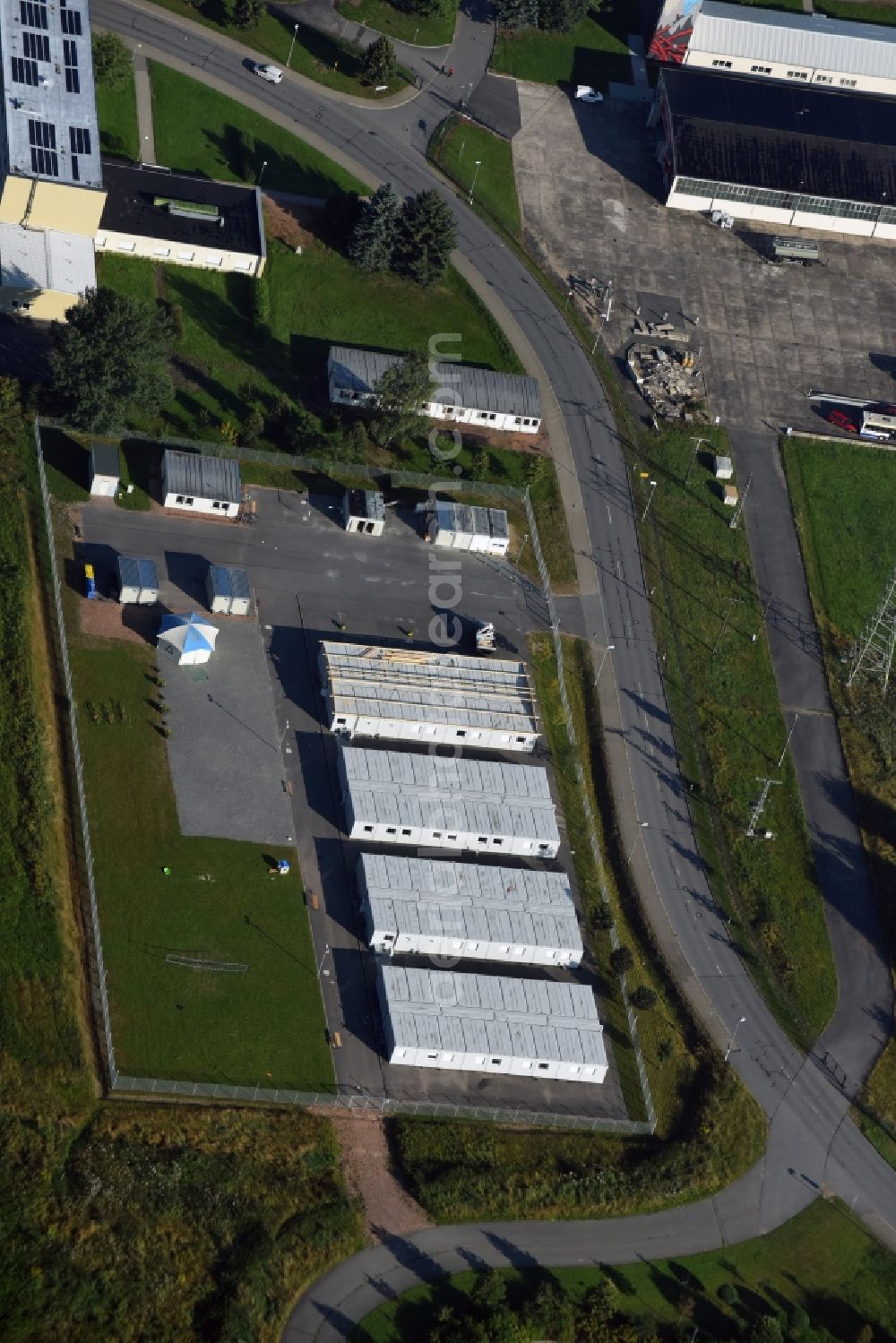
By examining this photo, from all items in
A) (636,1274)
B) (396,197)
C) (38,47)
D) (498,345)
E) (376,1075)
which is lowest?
(636,1274)

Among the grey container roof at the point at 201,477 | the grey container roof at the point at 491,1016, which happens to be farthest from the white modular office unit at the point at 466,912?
the grey container roof at the point at 201,477

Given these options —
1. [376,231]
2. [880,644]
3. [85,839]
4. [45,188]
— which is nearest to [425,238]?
[376,231]

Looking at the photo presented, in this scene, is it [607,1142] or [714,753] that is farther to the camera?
[714,753]

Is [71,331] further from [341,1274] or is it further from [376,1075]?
[341,1274]

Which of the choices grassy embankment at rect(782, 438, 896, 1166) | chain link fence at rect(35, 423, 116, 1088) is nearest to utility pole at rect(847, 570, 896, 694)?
grassy embankment at rect(782, 438, 896, 1166)

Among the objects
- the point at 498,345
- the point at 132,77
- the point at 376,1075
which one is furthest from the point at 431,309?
the point at 376,1075

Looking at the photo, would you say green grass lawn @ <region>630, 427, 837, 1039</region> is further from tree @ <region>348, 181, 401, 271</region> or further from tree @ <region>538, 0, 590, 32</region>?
tree @ <region>538, 0, 590, 32</region>

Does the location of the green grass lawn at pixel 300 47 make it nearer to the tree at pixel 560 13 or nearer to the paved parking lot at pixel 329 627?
the tree at pixel 560 13
